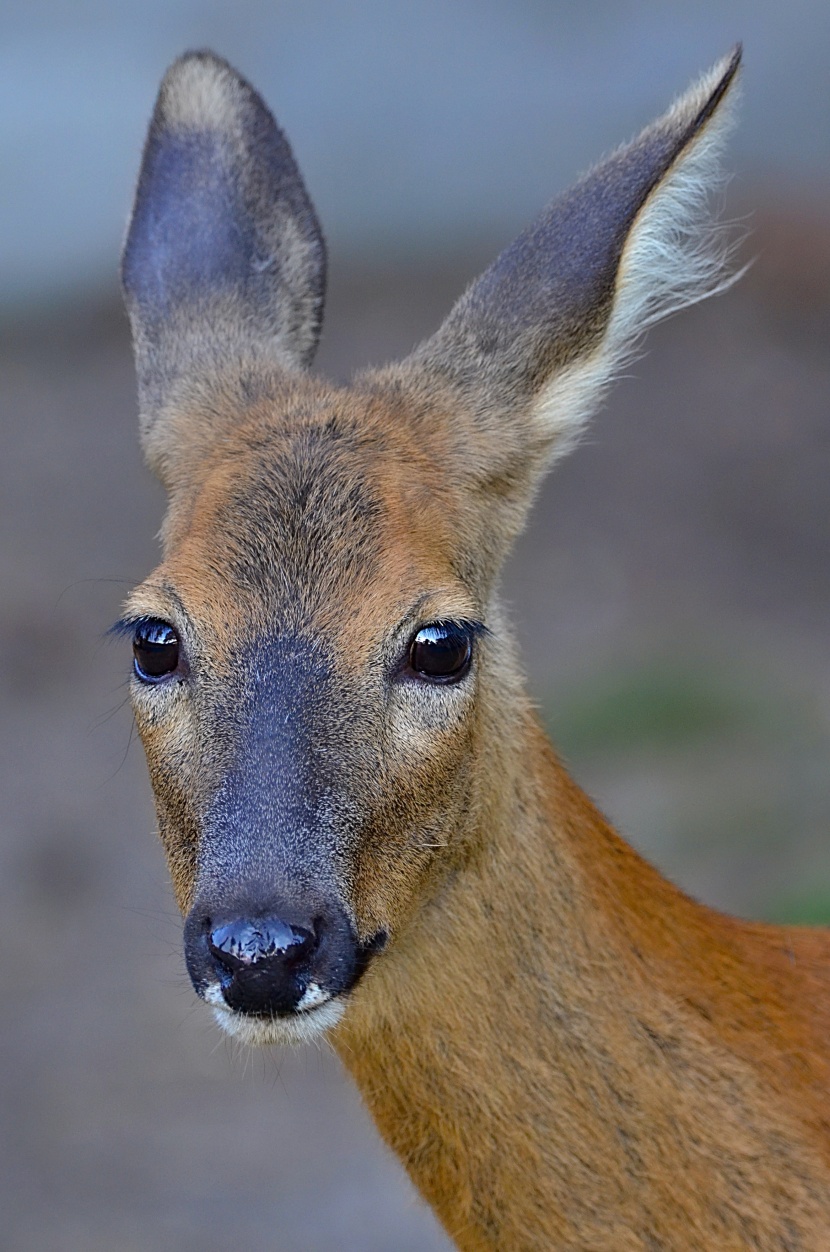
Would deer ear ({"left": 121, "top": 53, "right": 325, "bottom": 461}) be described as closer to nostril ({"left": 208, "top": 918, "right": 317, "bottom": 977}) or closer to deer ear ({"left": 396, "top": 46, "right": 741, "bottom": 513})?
deer ear ({"left": 396, "top": 46, "right": 741, "bottom": 513})

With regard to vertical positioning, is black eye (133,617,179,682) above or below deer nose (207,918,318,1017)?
above

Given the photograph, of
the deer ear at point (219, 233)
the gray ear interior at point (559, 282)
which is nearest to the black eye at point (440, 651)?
the gray ear interior at point (559, 282)

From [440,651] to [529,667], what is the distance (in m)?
7.12

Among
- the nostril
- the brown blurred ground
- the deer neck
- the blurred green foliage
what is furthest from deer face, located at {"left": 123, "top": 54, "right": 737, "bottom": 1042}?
the blurred green foliage

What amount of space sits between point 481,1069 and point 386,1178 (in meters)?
4.41

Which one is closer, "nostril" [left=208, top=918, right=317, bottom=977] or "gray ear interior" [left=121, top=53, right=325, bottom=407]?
"nostril" [left=208, top=918, right=317, bottom=977]

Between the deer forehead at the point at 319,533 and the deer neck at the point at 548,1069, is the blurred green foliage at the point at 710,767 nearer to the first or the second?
the deer neck at the point at 548,1069

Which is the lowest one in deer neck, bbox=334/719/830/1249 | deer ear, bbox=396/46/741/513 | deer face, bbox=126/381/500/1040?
deer neck, bbox=334/719/830/1249

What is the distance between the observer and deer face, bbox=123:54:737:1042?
367cm

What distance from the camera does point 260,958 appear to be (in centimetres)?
347

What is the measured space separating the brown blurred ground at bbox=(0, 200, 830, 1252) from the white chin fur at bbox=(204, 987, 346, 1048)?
345cm

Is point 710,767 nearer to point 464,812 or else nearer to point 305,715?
point 464,812

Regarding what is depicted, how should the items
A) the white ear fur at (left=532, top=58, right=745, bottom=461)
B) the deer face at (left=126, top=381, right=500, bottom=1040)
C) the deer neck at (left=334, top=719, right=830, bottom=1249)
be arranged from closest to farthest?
the deer face at (left=126, top=381, right=500, bottom=1040) → the deer neck at (left=334, top=719, right=830, bottom=1249) → the white ear fur at (left=532, top=58, right=745, bottom=461)

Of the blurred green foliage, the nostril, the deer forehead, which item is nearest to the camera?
the nostril
